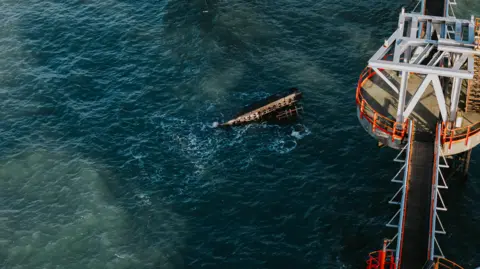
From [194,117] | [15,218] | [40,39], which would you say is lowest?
[15,218]

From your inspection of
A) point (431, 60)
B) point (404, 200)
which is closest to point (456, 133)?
point (431, 60)

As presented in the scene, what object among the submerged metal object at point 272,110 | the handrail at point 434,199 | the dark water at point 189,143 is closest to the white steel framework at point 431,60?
the handrail at point 434,199

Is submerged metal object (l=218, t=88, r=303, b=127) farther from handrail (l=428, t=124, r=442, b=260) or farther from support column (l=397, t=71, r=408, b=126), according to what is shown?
handrail (l=428, t=124, r=442, b=260)

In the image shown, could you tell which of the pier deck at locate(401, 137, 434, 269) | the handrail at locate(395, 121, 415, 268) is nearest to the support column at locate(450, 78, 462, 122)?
the pier deck at locate(401, 137, 434, 269)

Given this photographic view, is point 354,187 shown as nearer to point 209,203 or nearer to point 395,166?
point 395,166

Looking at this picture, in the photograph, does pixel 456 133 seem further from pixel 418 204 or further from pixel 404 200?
pixel 404 200

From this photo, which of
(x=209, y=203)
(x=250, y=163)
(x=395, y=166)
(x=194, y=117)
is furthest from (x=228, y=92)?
(x=395, y=166)
